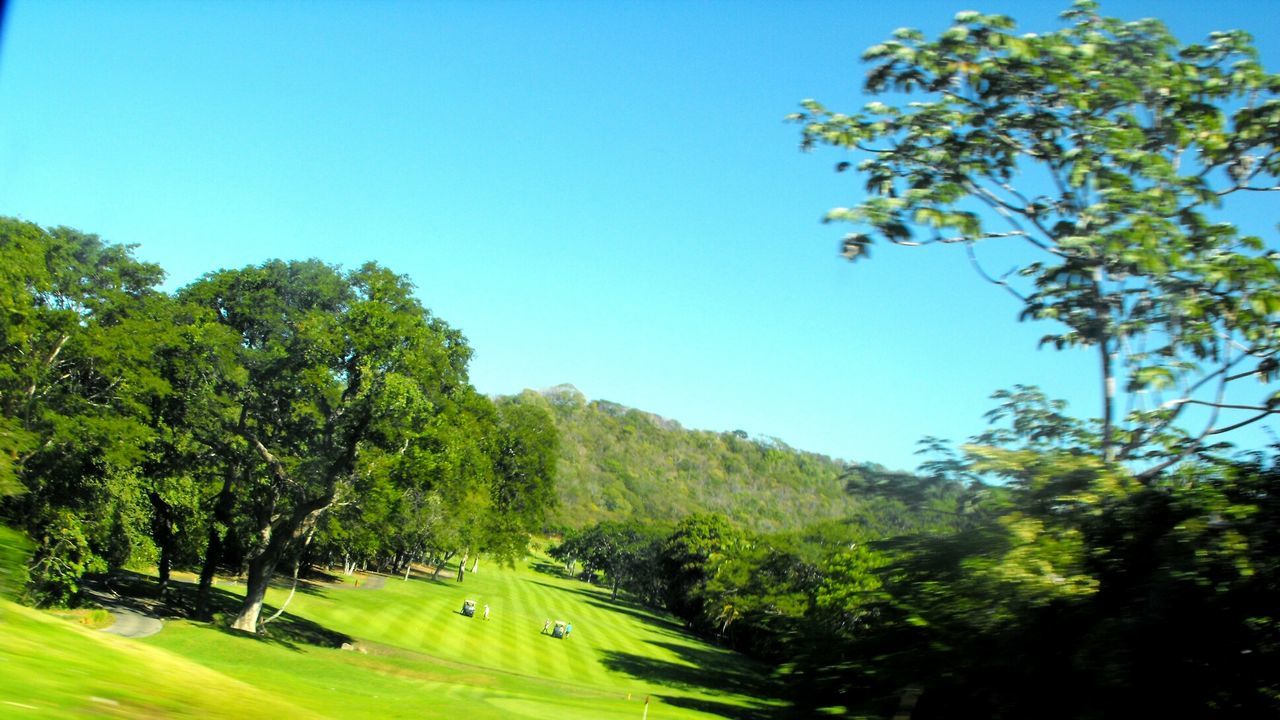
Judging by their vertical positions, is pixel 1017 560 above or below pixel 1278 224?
below

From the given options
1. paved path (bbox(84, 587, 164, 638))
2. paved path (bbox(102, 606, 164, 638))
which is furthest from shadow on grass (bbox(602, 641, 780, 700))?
paved path (bbox(84, 587, 164, 638))

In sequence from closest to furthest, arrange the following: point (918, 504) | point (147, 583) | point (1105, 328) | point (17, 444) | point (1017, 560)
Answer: point (1017, 560) → point (918, 504) → point (1105, 328) → point (17, 444) → point (147, 583)

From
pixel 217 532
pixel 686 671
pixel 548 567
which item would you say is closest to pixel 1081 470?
pixel 217 532

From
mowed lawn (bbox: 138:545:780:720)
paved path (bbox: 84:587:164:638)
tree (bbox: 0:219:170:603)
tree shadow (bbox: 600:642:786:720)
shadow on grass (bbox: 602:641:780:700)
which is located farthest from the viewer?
shadow on grass (bbox: 602:641:780:700)

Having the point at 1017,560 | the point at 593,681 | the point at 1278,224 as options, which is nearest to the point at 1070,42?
the point at 1278,224

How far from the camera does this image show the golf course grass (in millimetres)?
7398

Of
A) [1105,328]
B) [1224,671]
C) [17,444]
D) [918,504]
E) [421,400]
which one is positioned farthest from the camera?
[421,400]

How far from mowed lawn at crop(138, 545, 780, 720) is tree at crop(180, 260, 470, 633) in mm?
4684

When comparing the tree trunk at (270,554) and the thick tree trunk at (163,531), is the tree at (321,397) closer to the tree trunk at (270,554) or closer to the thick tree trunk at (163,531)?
the tree trunk at (270,554)

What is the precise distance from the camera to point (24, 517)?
2347cm

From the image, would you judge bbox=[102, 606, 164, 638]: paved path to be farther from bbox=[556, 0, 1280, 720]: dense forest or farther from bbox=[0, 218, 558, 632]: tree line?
bbox=[556, 0, 1280, 720]: dense forest

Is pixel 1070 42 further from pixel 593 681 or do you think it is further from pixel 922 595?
pixel 593 681

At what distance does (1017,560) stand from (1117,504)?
2.72ft

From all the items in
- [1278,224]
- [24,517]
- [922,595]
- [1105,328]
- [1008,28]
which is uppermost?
[1008,28]
